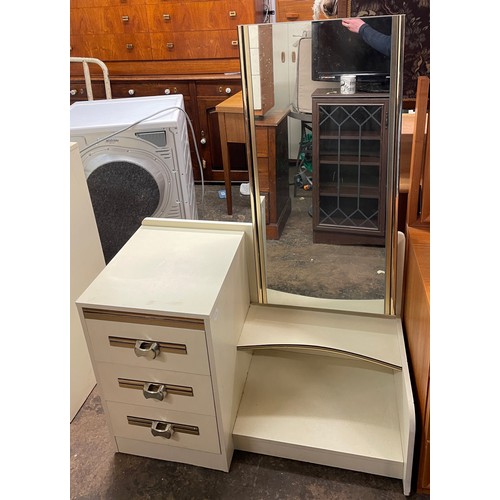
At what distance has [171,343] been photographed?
3.69 feet

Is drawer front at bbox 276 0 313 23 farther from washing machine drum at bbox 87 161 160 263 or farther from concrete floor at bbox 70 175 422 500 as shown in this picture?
concrete floor at bbox 70 175 422 500

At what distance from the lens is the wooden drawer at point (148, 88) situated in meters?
3.00

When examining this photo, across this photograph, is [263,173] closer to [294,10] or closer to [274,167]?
[274,167]

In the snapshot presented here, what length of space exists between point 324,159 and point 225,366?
0.65 metres

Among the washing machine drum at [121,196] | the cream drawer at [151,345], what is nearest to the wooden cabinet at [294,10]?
the washing machine drum at [121,196]

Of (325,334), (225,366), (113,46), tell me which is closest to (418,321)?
(325,334)

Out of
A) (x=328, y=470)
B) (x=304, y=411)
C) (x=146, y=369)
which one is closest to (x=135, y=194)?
(x=146, y=369)

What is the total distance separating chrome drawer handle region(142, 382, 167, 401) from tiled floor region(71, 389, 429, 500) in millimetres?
266

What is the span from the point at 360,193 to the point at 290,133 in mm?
271

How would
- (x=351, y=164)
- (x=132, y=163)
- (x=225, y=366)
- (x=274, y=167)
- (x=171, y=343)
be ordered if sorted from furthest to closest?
(x=132, y=163)
(x=274, y=167)
(x=351, y=164)
(x=225, y=366)
(x=171, y=343)

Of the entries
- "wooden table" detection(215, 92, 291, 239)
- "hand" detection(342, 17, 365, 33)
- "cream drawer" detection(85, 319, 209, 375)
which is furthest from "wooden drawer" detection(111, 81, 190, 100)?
"cream drawer" detection(85, 319, 209, 375)

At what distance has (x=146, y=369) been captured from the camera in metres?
1.18

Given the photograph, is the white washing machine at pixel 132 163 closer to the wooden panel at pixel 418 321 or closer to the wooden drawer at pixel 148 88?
the wooden drawer at pixel 148 88

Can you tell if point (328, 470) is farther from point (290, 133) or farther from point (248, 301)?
point (290, 133)
